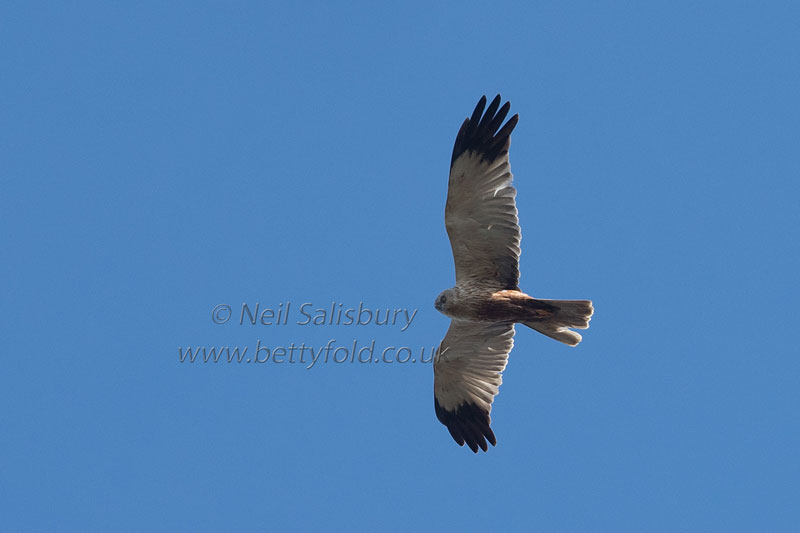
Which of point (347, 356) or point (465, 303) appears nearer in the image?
point (465, 303)

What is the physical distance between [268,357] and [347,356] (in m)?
1.17

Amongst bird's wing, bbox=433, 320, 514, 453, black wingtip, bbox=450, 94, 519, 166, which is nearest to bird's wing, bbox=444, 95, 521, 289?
black wingtip, bbox=450, 94, 519, 166

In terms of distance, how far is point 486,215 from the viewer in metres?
10.3

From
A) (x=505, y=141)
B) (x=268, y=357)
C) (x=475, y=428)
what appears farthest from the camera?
(x=268, y=357)

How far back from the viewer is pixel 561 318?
10281mm

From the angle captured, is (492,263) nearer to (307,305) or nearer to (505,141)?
(505,141)

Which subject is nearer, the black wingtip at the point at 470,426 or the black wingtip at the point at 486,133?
the black wingtip at the point at 486,133

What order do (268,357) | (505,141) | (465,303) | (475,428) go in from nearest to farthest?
(505,141)
(465,303)
(475,428)
(268,357)

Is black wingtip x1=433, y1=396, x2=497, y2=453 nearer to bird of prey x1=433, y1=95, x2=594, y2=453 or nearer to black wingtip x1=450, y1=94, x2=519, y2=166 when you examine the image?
bird of prey x1=433, y1=95, x2=594, y2=453

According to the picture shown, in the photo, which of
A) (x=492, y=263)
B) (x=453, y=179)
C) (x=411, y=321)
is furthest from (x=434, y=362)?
(x=453, y=179)

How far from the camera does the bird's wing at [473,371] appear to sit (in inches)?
451

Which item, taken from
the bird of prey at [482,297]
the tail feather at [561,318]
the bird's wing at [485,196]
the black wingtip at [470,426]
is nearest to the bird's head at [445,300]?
the bird of prey at [482,297]

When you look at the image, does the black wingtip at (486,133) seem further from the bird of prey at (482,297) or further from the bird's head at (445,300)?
the bird's head at (445,300)

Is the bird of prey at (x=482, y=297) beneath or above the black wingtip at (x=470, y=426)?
above
